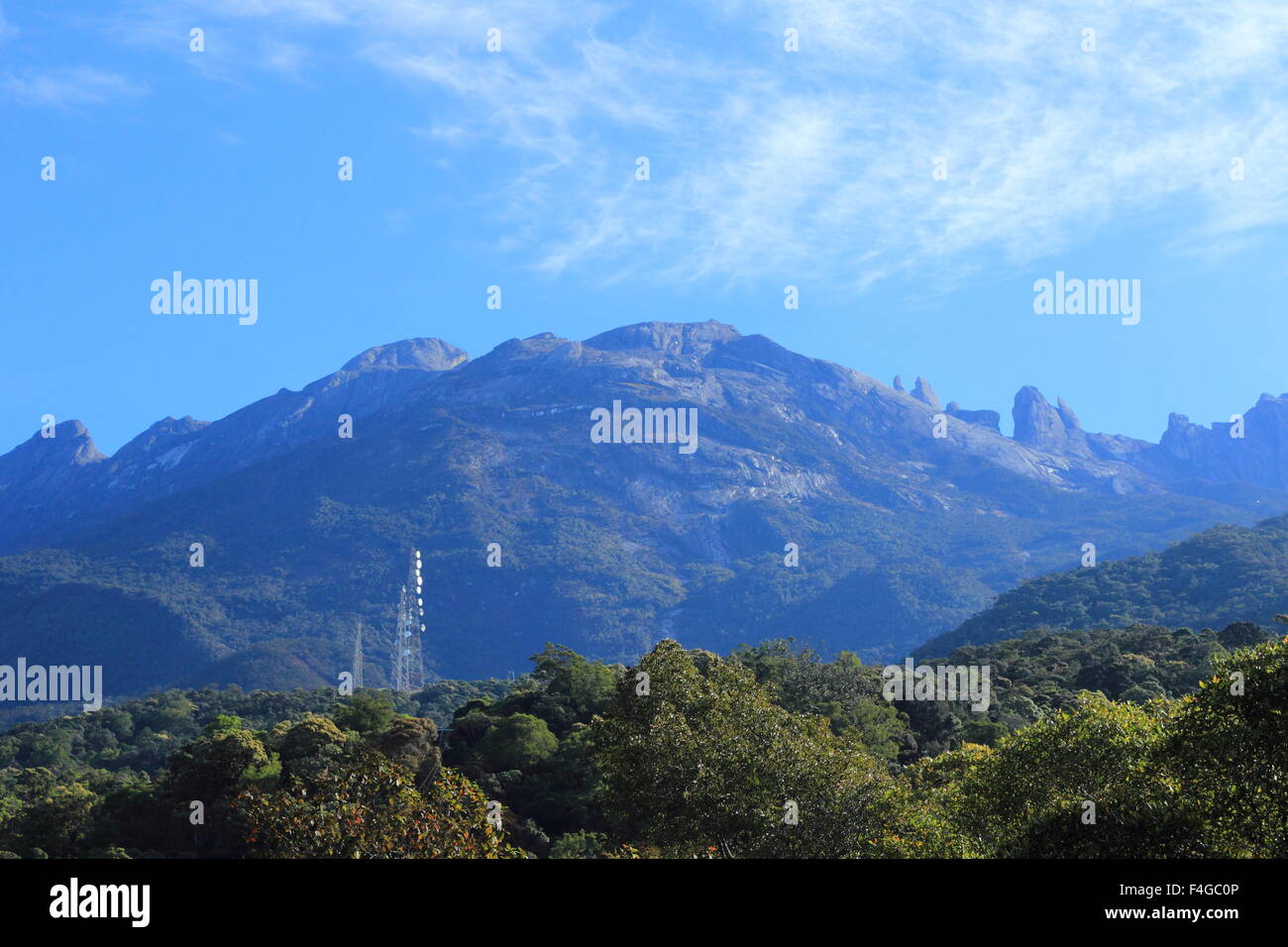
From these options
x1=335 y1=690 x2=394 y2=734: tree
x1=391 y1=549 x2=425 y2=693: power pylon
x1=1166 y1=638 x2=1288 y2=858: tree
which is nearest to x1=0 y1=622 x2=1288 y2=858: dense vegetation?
x1=1166 y1=638 x2=1288 y2=858: tree

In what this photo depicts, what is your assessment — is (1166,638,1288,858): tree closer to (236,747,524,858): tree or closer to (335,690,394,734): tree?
(236,747,524,858): tree

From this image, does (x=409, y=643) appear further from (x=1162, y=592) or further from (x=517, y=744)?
(x=517, y=744)

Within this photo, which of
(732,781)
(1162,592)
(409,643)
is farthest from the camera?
(409,643)

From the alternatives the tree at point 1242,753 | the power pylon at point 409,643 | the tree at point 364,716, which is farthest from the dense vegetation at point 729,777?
the power pylon at point 409,643

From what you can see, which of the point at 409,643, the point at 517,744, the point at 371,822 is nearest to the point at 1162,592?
the point at 517,744
